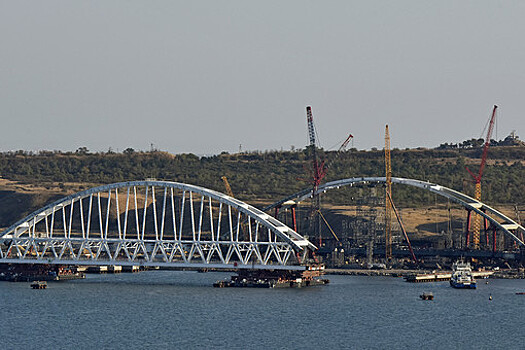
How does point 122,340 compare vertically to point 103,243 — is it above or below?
below

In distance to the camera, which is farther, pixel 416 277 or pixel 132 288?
pixel 416 277

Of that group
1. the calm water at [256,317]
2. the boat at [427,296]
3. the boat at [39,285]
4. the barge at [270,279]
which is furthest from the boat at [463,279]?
the boat at [39,285]

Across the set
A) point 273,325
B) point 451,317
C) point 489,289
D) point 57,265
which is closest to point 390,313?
point 451,317

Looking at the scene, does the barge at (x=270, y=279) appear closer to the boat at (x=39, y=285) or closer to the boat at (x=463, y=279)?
the boat at (x=463, y=279)

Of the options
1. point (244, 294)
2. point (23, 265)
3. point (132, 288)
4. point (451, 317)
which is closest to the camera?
point (451, 317)

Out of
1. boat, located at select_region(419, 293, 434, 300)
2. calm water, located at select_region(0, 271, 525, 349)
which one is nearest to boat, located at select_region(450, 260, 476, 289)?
calm water, located at select_region(0, 271, 525, 349)

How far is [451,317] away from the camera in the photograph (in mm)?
133250

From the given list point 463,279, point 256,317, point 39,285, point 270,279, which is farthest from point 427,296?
point 39,285

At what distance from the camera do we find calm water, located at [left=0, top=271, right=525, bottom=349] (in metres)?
113

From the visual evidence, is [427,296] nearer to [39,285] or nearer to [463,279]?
[463,279]

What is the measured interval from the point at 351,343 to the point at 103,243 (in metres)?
72.7

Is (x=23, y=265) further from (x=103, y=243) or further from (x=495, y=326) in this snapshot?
(x=495, y=326)

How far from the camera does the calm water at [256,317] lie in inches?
4454

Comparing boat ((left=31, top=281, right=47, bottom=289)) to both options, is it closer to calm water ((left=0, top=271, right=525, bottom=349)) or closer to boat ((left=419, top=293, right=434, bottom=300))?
calm water ((left=0, top=271, right=525, bottom=349))
